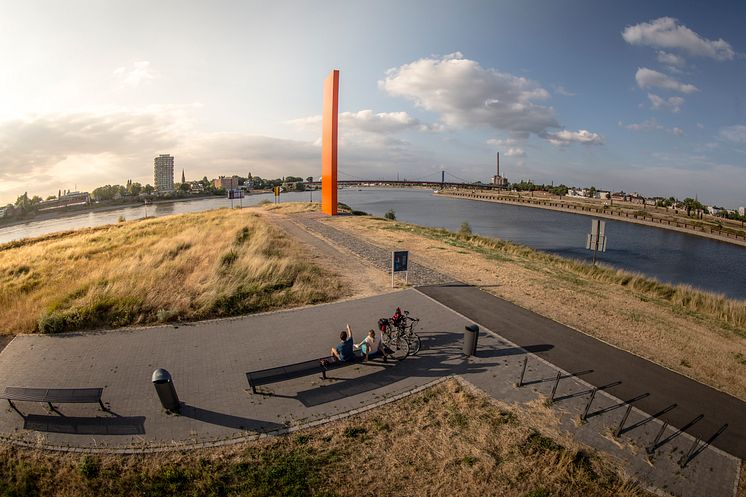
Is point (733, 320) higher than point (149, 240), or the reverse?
point (149, 240)

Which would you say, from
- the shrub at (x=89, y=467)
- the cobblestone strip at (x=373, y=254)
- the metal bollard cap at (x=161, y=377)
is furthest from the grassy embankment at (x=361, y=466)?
the cobblestone strip at (x=373, y=254)

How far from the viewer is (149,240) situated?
2381 centimetres

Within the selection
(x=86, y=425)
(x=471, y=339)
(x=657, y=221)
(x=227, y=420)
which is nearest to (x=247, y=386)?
(x=227, y=420)

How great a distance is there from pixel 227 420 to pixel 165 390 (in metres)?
1.22

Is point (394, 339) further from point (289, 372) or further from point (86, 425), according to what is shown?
point (86, 425)

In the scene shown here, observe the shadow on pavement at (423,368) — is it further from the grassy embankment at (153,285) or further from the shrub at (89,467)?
the grassy embankment at (153,285)

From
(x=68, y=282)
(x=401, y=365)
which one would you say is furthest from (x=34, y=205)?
(x=401, y=365)

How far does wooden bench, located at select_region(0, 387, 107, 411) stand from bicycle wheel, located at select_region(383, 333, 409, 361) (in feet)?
19.0

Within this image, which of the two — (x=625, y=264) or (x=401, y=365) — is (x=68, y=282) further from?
(x=625, y=264)

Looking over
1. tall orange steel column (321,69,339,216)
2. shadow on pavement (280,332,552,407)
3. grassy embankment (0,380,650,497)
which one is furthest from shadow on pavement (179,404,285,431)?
tall orange steel column (321,69,339,216)

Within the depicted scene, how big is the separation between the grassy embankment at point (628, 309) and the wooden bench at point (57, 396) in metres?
11.8

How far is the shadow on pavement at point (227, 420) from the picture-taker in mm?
6457

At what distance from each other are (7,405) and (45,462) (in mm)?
2394

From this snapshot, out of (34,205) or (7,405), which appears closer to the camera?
(7,405)
